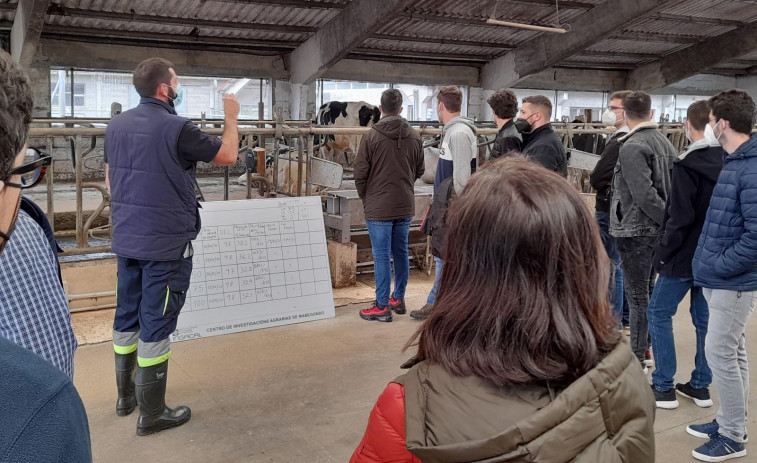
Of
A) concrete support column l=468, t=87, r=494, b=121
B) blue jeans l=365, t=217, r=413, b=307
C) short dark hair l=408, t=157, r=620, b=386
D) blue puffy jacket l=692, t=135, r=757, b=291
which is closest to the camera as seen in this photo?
short dark hair l=408, t=157, r=620, b=386

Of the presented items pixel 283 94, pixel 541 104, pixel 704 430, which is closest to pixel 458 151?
pixel 541 104

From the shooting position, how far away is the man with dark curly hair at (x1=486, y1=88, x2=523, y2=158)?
14.7 ft

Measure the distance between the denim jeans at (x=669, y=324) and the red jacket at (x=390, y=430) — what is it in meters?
2.66

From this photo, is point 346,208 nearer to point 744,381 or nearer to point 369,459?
point 744,381

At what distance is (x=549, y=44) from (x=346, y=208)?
10.6 m

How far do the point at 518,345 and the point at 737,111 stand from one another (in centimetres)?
227

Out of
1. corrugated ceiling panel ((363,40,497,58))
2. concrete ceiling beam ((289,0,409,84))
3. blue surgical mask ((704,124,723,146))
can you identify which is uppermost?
corrugated ceiling panel ((363,40,497,58))

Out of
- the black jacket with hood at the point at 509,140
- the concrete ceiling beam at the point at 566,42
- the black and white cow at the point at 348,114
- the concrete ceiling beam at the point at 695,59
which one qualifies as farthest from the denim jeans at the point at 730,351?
the concrete ceiling beam at the point at 695,59

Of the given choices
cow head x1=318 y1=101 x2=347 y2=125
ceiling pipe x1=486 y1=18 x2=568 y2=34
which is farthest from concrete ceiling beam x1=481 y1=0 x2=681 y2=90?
cow head x1=318 y1=101 x2=347 y2=125

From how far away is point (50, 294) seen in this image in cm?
146

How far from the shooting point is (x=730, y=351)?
3.10 m

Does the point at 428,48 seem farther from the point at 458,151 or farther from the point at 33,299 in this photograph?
the point at 33,299

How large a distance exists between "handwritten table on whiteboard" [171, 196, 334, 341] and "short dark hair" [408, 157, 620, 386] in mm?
3746

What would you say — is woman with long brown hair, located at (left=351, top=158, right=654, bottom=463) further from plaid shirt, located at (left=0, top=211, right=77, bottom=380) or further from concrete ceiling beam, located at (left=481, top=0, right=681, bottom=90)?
concrete ceiling beam, located at (left=481, top=0, right=681, bottom=90)
